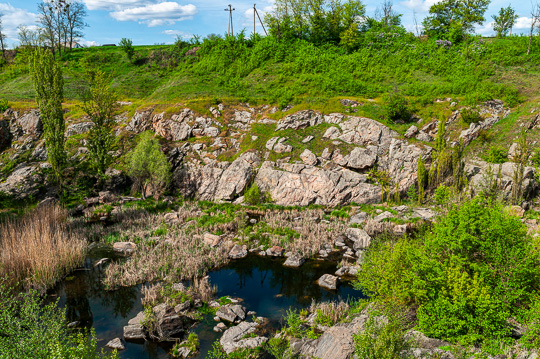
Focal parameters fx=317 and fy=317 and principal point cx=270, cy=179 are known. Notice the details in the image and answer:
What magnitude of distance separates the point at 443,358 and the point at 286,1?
2774 inches

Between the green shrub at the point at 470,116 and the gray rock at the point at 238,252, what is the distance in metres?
31.2

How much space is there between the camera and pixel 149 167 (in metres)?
36.2

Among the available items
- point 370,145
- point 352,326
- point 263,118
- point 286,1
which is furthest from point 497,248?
point 286,1

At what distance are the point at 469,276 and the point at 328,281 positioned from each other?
378 inches

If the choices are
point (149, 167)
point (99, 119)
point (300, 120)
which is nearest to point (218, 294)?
point (149, 167)

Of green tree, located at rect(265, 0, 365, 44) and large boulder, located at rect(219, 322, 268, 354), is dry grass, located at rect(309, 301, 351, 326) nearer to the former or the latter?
large boulder, located at rect(219, 322, 268, 354)

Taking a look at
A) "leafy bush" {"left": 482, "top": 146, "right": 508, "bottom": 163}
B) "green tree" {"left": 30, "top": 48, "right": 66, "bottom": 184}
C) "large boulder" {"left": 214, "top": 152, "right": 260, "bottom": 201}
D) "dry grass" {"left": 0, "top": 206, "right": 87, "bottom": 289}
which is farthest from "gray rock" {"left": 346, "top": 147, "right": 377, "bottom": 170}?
"green tree" {"left": 30, "top": 48, "right": 66, "bottom": 184}

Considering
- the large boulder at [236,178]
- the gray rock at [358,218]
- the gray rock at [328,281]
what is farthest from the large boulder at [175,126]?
the gray rock at [328,281]

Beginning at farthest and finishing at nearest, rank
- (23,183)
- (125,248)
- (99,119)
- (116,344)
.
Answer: (99,119) → (23,183) → (125,248) → (116,344)

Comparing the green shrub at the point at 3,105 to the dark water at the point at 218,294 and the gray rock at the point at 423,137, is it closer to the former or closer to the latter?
the dark water at the point at 218,294

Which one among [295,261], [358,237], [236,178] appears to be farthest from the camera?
[236,178]

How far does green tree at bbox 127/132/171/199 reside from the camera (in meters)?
36.2

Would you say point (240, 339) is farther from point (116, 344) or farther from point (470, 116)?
point (470, 116)

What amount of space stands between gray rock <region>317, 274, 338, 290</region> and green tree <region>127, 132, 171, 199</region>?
75.4 feet
